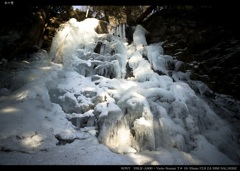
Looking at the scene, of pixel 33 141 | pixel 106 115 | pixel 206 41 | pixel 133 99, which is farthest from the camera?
pixel 206 41

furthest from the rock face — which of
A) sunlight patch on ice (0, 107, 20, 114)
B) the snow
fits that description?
sunlight patch on ice (0, 107, 20, 114)

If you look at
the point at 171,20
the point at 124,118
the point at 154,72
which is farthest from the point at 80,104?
the point at 171,20

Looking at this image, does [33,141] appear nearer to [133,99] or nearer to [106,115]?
[106,115]

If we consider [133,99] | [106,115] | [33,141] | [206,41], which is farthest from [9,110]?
[206,41]

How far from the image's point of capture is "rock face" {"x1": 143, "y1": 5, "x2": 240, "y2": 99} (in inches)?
368

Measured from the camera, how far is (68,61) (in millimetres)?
9898

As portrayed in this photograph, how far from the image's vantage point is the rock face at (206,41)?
30.7ft

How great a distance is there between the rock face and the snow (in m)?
0.67

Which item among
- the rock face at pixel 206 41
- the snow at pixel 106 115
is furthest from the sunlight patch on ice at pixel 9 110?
the rock face at pixel 206 41

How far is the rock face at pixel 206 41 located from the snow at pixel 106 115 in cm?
67

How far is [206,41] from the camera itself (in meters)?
10.3

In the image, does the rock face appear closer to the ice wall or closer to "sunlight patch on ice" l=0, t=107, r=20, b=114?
the ice wall

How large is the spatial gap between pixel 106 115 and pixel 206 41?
6908 millimetres

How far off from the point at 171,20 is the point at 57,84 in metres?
7.48
